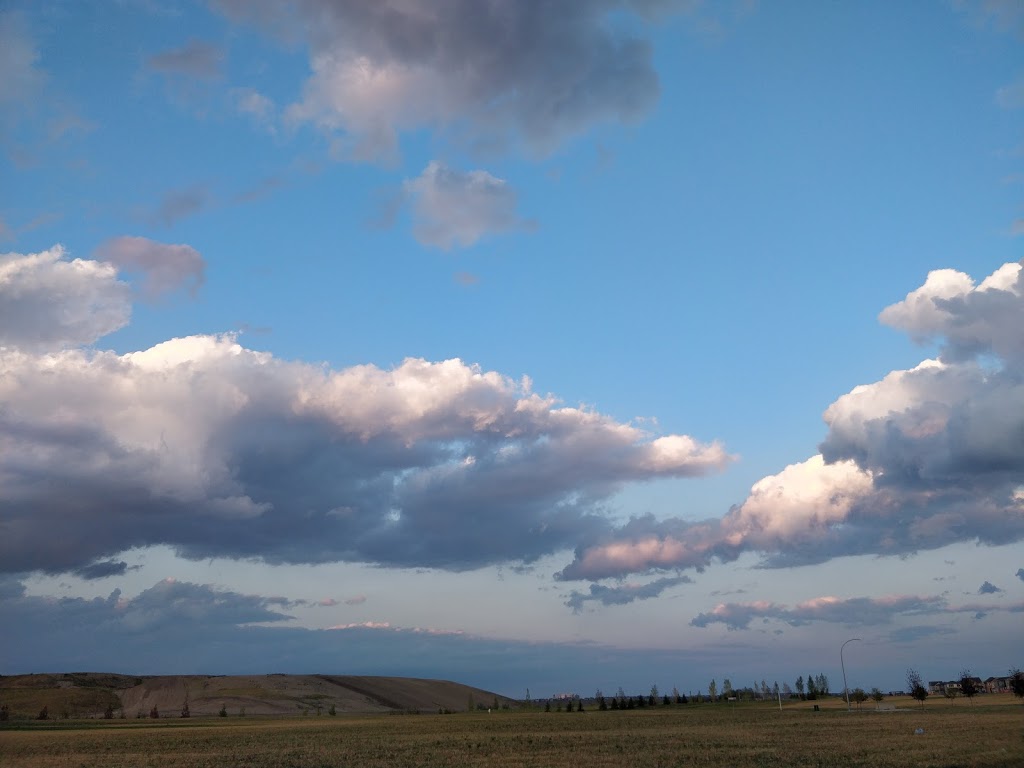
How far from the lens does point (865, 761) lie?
4597 centimetres

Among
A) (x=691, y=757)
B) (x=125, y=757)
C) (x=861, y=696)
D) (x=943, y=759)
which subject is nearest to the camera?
(x=943, y=759)

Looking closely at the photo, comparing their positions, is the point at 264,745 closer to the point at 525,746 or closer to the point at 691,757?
the point at 525,746

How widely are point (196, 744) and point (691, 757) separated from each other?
161 feet

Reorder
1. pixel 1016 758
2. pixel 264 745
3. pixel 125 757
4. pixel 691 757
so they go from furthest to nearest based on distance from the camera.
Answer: pixel 264 745 → pixel 125 757 → pixel 691 757 → pixel 1016 758

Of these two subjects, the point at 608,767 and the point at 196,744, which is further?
the point at 196,744

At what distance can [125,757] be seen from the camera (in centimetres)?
6194

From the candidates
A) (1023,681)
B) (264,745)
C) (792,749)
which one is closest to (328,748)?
(264,745)

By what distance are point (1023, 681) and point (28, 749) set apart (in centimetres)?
13430

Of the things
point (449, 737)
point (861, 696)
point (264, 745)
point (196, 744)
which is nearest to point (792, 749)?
Answer: point (449, 737)

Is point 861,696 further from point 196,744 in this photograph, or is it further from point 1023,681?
point 196,744

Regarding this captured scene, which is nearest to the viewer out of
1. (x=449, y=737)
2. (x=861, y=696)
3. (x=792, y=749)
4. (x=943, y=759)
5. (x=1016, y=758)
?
(x=1016, y=758)

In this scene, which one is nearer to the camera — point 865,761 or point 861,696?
point 865,761

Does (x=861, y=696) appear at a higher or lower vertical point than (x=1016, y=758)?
lower

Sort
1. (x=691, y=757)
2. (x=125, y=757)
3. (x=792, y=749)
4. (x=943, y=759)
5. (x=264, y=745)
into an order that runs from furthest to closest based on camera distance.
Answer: (x=264, y=745)
(x=125, y=757)
(x=792, y=749)
(x=691, y=757)
(x=943, y=759)
